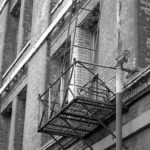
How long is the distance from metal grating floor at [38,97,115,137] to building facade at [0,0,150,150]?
0.8 inches

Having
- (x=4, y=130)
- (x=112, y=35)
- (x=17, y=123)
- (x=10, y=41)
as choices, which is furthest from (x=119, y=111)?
(x=10, y=41)

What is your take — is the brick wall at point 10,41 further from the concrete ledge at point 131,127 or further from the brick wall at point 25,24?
the concrete ledge at point 131,127

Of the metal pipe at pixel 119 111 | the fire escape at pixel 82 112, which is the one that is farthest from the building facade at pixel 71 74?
the metal pipe at pixel 119 111

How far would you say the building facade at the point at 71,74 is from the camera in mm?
10969

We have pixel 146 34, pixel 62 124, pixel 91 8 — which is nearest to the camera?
pixel 146 34

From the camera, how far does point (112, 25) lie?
12.4m

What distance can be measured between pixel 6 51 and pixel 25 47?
2.67 meters

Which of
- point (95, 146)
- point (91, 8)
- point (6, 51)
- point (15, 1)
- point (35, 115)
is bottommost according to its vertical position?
point (95, 146)

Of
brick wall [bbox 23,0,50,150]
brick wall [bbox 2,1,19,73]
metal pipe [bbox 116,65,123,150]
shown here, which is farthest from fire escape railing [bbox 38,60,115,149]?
brick wall [bbox 2,1,19,73]

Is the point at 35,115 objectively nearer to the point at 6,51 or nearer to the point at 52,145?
the point at 52,145

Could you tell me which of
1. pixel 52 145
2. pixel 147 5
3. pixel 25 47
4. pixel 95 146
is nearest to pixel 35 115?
pixel 52 145

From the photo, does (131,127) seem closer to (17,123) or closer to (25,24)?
(17,123)

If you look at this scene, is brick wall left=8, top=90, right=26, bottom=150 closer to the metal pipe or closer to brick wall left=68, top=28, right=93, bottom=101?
brick wall left=68, top=28, right=93, bottom=101

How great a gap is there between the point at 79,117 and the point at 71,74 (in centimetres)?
98
